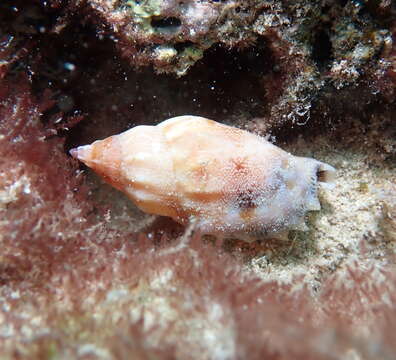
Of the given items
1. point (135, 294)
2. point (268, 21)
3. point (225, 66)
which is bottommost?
point (135, 294)

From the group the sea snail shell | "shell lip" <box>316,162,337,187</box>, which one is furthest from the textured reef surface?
the sea snail shell

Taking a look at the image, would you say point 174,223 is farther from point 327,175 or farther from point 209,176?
point 327,175

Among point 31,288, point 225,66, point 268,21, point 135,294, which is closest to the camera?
point 135,294

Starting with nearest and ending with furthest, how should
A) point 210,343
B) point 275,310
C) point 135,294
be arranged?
point 210,343
point 275,310
point 135,294

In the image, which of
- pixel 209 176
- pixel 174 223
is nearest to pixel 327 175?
pixel 209 176

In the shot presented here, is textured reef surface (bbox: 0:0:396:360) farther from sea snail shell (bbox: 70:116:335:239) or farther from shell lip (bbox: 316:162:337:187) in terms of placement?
sea snail shell (bbox: 70:116:335:239)

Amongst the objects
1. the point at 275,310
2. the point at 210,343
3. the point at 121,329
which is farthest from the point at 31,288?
the point at 275,310

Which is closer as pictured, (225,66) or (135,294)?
(135,294)

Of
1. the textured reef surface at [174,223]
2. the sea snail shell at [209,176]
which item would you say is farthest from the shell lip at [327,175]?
the sea snail shell at [209,176]

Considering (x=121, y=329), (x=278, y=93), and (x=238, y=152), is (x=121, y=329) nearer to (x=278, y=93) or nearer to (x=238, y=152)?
(x=238, y=152)
